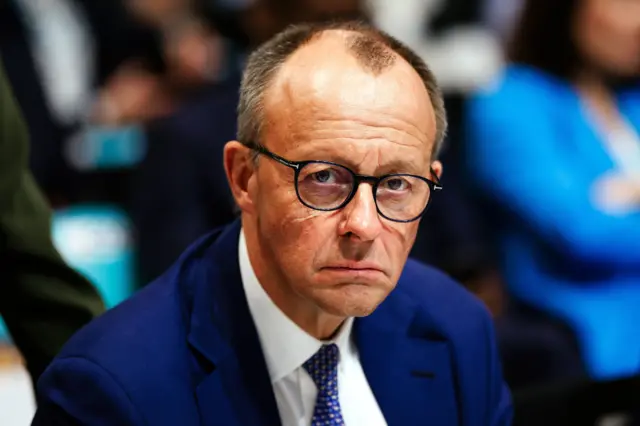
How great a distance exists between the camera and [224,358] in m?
1.61

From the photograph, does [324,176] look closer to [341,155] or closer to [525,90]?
[341,155]

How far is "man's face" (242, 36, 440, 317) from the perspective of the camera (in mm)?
1489

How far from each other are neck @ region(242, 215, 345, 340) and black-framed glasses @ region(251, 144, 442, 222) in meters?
0.16

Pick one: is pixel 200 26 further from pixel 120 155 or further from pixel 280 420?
pixel 280 420

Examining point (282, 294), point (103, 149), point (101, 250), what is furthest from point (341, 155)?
point (103, 149)

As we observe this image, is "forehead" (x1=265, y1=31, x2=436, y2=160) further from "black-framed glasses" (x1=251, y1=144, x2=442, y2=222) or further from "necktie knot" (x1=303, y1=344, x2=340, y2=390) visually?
"necktie knot" (x1=303, y1=344, x2=340, y2=390)

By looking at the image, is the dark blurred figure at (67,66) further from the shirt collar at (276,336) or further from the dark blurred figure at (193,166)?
the shirt collar at (276,336)

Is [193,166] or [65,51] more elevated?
[65,51]

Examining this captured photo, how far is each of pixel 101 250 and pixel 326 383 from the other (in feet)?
6.13

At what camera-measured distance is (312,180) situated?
151 centimetres

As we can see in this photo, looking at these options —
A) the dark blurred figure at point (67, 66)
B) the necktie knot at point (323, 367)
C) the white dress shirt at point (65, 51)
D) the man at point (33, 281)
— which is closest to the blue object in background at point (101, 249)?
the dark blurred figure at point (67, 66)

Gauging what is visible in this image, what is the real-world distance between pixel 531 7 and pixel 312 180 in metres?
1.90

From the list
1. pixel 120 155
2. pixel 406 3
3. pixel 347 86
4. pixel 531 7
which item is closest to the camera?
pixel 347 86

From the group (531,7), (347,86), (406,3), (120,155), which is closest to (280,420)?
(347,86)
